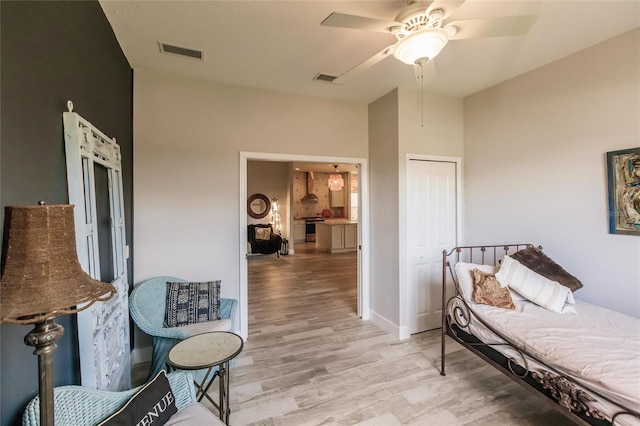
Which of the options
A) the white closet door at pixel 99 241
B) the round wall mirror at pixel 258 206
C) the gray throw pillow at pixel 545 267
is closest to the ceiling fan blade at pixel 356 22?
the white closet door at pixel 99 241

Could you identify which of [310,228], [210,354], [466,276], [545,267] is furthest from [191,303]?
[310,228]

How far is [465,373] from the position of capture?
106 inches

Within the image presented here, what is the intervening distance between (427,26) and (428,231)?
8.15ft

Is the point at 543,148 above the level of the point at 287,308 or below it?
above

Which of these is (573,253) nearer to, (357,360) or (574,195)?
(574,195)

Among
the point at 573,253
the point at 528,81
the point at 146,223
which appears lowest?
the point at 573,253

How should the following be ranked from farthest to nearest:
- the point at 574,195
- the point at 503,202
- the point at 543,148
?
the point at 503,202
the point at 543,148
the point at 574,195

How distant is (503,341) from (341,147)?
8.94ft

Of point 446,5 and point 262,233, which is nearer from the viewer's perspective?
point 446,5

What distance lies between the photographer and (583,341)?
6.03 ft

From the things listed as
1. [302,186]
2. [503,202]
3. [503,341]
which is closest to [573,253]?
[503,202]

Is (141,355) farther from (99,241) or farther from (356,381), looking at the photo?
(356,381)

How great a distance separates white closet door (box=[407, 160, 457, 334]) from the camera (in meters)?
3.50

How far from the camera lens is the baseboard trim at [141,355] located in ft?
9.50
